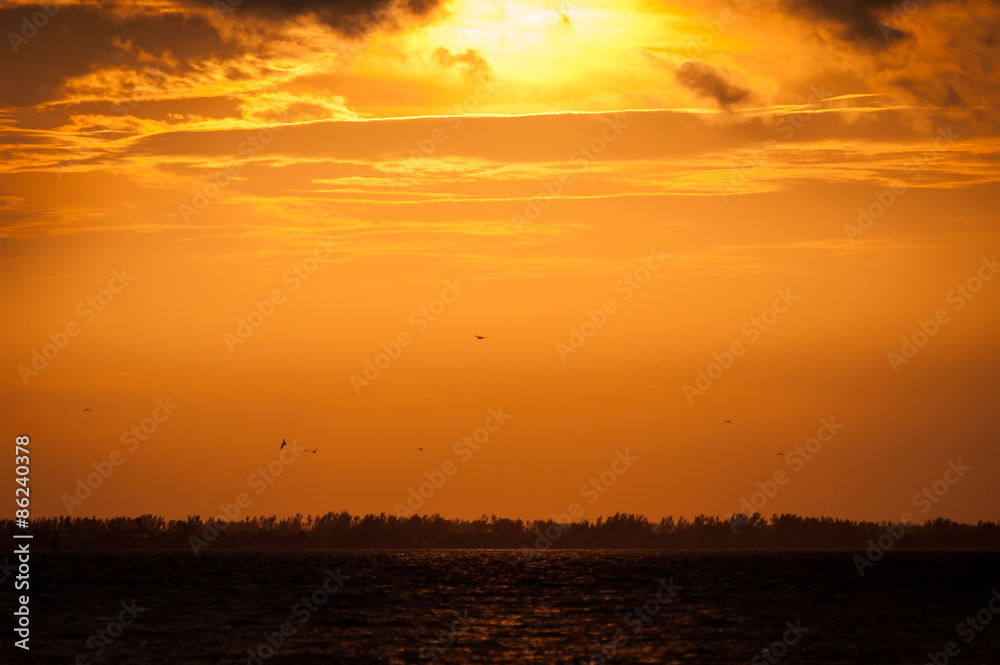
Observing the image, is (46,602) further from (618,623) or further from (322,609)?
(618,623)

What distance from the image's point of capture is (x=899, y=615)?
8912 centimetres

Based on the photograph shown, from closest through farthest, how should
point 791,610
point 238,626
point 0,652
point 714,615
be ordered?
1. point 0,652
2. point 238,626
3. point 714,615
4. point 791,610

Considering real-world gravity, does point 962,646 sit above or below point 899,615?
above

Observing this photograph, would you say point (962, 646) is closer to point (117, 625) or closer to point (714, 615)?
point (714, 615)

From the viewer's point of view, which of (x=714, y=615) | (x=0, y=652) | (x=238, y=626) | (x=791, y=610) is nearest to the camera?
(x=0, y=652)

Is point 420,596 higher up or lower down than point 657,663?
lower down

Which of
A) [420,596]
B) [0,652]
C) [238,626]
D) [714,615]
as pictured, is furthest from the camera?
[420,596]

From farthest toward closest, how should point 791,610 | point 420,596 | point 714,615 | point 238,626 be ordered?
point 420,596 → point 791,610 → point 714,615 → point 238,626

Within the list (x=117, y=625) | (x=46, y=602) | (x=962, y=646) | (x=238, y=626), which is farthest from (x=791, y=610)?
(x=46, y=602)

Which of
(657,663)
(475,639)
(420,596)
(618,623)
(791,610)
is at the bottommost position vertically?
(420,596)

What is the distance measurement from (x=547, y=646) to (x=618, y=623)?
15.4 m

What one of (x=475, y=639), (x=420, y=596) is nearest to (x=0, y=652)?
(x=475, y=639)

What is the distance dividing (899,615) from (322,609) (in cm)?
4531

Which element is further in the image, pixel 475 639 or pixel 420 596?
pixel 420 596
